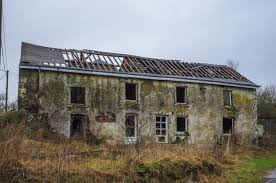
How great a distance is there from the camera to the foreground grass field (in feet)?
46.1

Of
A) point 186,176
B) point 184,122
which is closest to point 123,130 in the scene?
point 184,122

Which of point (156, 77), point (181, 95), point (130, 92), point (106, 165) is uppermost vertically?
point (156, 77)

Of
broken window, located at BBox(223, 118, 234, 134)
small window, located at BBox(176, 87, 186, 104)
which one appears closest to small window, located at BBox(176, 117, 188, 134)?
small window, located at BBox(176, 87, 186, 104)

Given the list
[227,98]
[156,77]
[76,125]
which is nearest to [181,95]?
[156,77]

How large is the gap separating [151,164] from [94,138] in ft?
48.6

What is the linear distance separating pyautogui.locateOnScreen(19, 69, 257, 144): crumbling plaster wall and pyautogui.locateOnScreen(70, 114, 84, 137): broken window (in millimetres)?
409

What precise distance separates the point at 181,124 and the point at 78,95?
27.4 ft

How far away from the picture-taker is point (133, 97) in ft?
108

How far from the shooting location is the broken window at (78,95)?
30875 millimetres

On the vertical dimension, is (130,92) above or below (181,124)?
above

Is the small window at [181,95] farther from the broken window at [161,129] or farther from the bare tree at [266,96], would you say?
the bare tree at [266,96]

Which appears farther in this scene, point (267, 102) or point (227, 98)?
point (267, 102)

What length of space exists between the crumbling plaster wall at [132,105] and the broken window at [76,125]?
1.34 ft

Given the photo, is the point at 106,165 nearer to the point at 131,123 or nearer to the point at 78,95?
the point at 78,95
